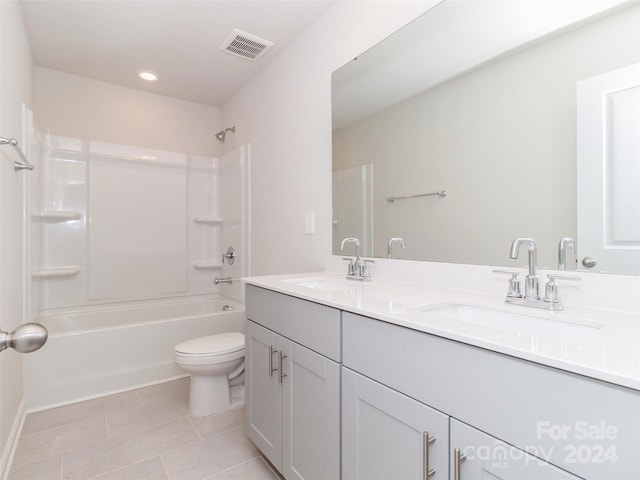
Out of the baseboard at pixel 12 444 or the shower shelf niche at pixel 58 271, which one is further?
the shower shelf niche at pixel 58 271

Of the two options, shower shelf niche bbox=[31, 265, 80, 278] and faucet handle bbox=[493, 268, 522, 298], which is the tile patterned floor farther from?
faucet handle bbox=[493, 268, 522, 298]

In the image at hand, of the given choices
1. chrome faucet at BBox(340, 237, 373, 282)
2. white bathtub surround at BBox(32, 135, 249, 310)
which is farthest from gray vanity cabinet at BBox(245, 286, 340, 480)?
white bathtub surround at BBox(32, 135, 249, 310)

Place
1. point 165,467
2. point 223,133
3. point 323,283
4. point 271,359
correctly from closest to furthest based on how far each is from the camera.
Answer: point 271,359 → point 165,467 → point 323,283 → point 223,133

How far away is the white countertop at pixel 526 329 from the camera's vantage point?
56 centimetres

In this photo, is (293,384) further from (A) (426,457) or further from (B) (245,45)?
(B) (245,45)

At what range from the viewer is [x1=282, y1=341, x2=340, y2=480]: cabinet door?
3.53 ft

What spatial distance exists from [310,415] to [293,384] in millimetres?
138

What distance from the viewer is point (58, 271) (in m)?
2.64

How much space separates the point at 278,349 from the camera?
1379mm

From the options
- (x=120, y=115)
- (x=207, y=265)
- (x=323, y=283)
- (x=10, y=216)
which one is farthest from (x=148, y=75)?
(x=323, y=283)

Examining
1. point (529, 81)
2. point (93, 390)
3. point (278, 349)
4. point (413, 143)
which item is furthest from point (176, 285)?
point (529, 81)

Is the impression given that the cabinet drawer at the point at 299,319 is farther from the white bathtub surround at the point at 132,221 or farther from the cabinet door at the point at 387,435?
the white bathtub surround at the point at 132,221

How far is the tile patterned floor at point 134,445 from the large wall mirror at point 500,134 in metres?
1.23

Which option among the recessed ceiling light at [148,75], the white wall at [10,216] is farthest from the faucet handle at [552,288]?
the recessed ceiling light at [148,75]
